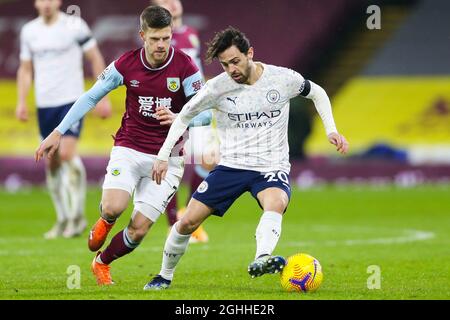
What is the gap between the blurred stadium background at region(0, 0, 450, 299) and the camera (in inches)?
393

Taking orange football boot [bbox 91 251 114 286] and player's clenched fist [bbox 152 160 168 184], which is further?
orange football boot [bbox 91 251 114 286]

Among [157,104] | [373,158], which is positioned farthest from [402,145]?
[157,104]

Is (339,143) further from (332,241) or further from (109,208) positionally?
(332,241)

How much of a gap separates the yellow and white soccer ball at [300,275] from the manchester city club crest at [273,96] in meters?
1.18

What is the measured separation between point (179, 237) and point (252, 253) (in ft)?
11.0

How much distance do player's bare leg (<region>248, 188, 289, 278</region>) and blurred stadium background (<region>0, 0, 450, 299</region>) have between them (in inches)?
14.3

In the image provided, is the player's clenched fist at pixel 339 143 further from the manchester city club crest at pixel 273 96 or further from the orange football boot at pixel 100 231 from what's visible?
the orange football boot at pixel 100 231

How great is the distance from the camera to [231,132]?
847cm

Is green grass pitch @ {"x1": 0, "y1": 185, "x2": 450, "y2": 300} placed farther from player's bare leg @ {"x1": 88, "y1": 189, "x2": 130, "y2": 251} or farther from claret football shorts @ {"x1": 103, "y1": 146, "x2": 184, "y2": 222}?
claret football shorts @ {"x1": 103, "y1": 146, "x2": 184, "y2": 222}

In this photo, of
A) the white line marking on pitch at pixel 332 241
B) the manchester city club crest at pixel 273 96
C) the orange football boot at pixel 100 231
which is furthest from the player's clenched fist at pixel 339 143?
the white line marking on pitch at pixel 332 241

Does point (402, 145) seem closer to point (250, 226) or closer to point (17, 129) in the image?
point (17, 129)

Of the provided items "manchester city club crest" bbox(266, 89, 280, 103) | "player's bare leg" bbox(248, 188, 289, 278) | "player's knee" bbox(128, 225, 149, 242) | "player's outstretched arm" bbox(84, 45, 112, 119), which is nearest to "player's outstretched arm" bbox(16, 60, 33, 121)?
"player's outstretched arm" bbox(84, 45, 112, 119)

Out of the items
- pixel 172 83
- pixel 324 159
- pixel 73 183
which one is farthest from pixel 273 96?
pixel 324 159

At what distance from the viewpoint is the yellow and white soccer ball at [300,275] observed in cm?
806
